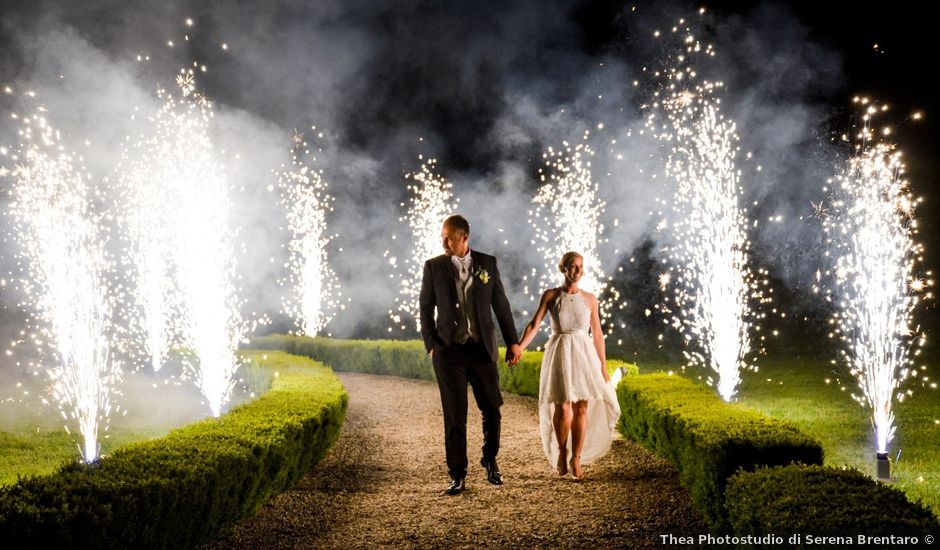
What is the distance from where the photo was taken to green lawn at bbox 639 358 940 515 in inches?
296

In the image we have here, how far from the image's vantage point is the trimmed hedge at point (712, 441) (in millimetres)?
4977

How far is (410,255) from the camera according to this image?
130 feet

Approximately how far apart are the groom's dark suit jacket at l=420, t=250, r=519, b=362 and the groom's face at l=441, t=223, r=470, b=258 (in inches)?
3.2

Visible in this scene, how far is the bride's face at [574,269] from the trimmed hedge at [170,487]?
9.70 ft

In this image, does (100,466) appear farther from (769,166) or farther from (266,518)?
(769,166)

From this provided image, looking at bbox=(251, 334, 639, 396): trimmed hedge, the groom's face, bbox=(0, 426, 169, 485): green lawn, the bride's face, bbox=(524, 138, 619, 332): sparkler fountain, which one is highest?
bbox=(524, 138, 619, 332): sparkler fountain

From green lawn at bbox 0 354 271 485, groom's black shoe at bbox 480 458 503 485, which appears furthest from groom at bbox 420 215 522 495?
green lawn at bbox 0 354 271 485

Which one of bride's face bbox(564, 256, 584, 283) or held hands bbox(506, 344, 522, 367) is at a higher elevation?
bride's face bbox(564, 256, 584, 283)

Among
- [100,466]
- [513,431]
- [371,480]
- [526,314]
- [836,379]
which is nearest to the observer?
[100,466]

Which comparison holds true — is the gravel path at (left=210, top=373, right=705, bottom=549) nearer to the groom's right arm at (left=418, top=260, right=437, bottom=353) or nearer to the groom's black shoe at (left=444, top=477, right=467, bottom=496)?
the groom's black shoe at (left=444, top=477, right=467, bottom=496)

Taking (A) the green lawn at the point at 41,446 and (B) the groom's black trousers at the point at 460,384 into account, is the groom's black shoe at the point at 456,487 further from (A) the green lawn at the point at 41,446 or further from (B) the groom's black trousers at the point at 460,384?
Answer: (A) the green lawn at the point at 41,446

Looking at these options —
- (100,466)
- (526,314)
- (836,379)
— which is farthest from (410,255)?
(100,466)

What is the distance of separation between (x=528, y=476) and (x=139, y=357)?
19225mm

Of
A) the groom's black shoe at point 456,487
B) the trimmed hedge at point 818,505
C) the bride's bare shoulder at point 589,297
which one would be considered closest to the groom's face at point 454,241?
the bride's bare shoulder at point 589,297
